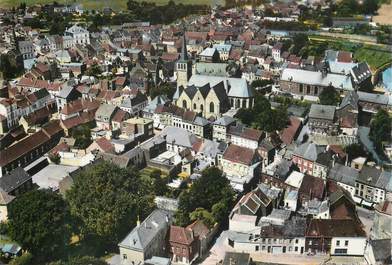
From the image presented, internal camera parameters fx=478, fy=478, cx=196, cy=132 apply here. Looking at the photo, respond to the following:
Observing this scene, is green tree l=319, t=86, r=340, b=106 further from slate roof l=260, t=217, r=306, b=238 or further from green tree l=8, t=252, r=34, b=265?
green tree l=8, t=252, r=34, b=265

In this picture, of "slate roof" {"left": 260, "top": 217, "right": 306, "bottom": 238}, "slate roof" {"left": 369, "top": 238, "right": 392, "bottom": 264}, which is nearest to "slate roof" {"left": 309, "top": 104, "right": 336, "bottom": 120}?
"slate roof" {"left": 260, "top": 217, "right": 306, "bottom": 238}

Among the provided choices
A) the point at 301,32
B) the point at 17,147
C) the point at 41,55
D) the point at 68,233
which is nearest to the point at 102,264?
the point at 68,233

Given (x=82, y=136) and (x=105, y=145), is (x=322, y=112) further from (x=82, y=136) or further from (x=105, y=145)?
(x=82, y=136)

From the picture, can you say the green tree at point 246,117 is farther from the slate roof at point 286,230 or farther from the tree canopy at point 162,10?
the tree canopy at point 162,10

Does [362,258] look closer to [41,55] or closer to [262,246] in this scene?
[262,246]

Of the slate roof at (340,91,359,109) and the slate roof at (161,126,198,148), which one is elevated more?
the slate roof at (340,91,359,109)

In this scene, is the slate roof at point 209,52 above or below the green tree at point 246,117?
above

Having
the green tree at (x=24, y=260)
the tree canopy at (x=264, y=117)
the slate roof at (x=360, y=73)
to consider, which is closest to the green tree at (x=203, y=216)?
the green tree at (x=24, y=260)
